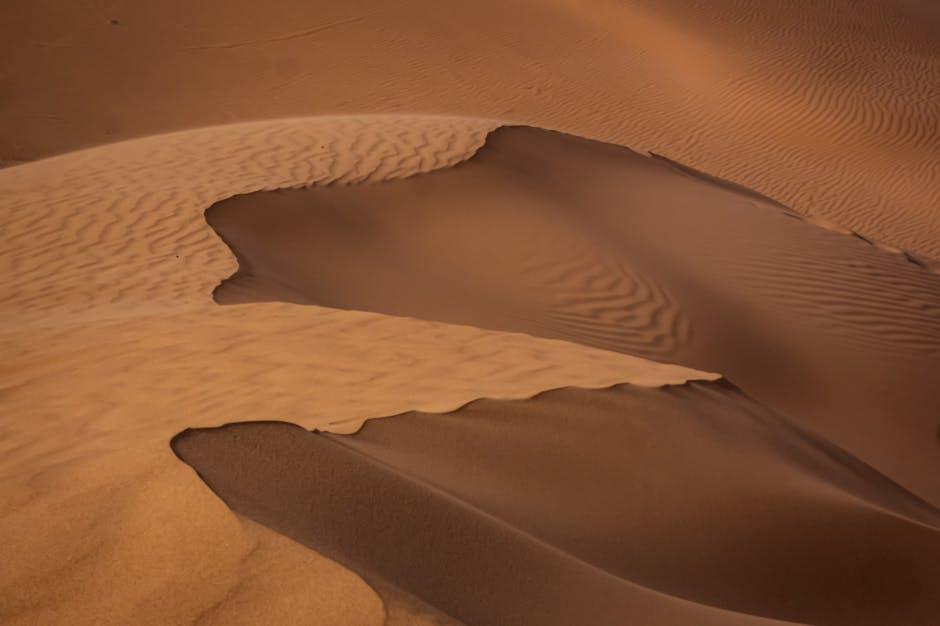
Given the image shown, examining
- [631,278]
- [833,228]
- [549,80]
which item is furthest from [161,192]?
[549,80]

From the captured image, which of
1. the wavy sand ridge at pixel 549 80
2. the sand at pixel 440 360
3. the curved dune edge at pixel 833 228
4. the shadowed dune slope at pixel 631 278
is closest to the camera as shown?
the sand at pixel 440 360

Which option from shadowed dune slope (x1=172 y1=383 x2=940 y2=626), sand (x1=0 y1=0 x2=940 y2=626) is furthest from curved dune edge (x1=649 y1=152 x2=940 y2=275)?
shadowed dune slope (x1=172 y1=383 x2=940 y2=626)

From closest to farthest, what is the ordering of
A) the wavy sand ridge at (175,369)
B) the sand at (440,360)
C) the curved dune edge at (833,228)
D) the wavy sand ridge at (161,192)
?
the wavy sand ridge at (175,369) < the sand at (440,360) < the wavy sand ridge at (161,192) < the curved dune edge at (833,228)

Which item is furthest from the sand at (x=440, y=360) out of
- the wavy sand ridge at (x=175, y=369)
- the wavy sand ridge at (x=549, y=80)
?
the wavy sand ridge at (x=549, y=80)

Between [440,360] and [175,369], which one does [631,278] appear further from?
[175,369]

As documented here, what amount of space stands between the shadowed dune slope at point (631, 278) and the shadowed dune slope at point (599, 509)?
8.28 ft

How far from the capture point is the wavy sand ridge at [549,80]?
17.6m

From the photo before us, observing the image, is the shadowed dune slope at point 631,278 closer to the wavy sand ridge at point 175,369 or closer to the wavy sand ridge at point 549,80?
the wavy sand ridge at point 175,369

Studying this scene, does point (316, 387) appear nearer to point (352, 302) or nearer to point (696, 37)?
point (352, 302)

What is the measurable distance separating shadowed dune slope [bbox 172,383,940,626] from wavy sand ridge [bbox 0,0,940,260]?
1182cm

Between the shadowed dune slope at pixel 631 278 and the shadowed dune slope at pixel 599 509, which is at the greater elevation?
the shadowed dune slope at pixel 599 509

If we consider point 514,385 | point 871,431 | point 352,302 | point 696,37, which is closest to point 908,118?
point 696,37

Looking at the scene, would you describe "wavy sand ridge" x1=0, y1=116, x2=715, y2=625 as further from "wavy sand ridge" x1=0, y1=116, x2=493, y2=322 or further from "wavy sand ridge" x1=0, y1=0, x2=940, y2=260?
"wavy sand ridge" x1=0, y1=0, x2=940, y2=260

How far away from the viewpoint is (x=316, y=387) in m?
4.64
